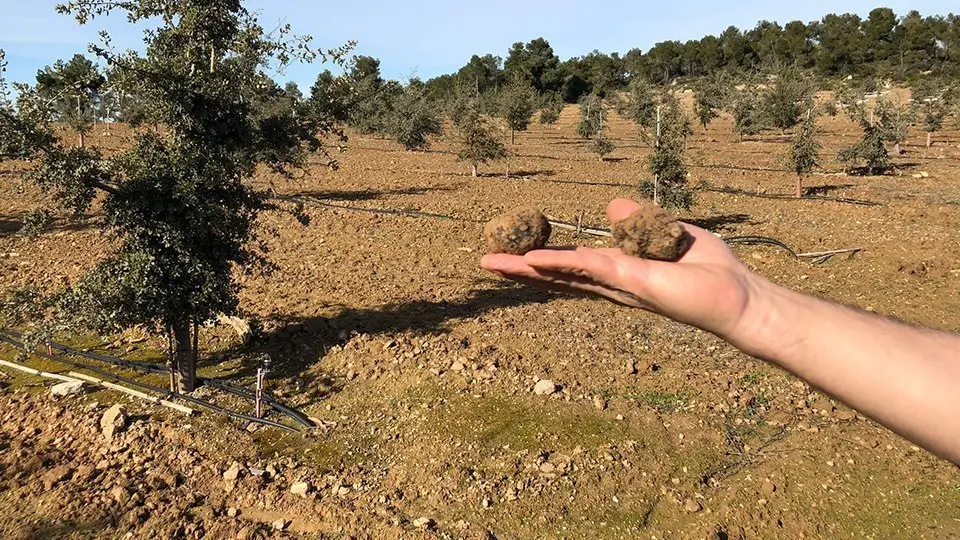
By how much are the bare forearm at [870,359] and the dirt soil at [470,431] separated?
2979 millimetres

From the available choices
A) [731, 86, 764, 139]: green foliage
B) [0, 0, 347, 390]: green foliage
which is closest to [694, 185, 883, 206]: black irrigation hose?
[0, 0, 347, 390]: green foliage

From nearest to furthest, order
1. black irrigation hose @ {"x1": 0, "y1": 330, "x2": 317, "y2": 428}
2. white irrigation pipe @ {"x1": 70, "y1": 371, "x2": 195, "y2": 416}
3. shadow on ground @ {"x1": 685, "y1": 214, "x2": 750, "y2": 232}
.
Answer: black irrigation hose @ {"x1": 0, "y1": 330, "x2": 317, "y2": 428} → white irrigation pipe @ {"x1": 70, "y1": 371, "x2": 195, "y2": 416} → shadow on ground @ {"x1": 685, "y1": 214, "x2": 750, "y2": 232}

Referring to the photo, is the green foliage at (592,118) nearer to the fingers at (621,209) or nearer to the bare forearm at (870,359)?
the fingers at (621,209)

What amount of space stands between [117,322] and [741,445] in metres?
6.54

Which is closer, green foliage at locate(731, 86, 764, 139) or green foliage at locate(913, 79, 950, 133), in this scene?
green foliage at locate(913, 79, 950, 133)

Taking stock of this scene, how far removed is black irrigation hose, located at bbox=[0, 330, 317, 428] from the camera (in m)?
6.63

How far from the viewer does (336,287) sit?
10492 millimetres

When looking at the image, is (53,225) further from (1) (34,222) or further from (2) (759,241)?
(2) (759,241)

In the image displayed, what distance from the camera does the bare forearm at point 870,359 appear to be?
78.4 inches

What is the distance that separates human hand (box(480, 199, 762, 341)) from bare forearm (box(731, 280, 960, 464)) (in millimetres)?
90

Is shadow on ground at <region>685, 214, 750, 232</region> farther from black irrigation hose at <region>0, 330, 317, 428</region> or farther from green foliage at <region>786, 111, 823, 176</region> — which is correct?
black irrigation hose at <region>0, 330, 317, 428</region>

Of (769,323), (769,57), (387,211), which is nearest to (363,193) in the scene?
(387,211)

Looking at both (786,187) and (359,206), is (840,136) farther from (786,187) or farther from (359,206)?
(359,206)

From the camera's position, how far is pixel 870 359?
6.97ft
